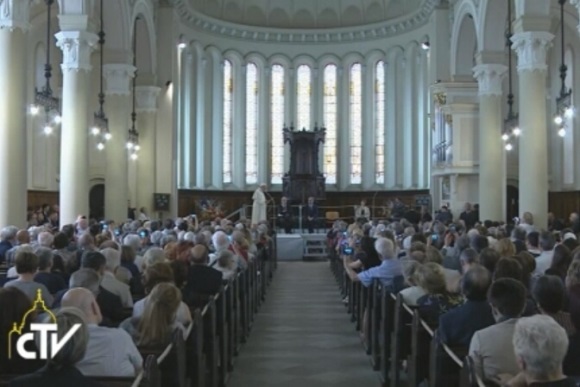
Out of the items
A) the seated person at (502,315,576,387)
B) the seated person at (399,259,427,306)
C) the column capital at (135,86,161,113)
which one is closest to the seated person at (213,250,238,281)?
the seated person at (399,259,427,306)

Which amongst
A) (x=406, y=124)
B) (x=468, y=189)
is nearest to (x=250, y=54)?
(x=406, y=124)

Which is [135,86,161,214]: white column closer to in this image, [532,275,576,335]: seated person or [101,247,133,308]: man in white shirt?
[101,247,133,308]: man in white shirt

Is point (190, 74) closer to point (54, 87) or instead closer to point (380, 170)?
point (54, 87)

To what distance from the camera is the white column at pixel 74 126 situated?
53.2ft

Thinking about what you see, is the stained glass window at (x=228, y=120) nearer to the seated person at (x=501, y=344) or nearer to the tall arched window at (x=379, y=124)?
the tall arched window at (x=379, y=124)

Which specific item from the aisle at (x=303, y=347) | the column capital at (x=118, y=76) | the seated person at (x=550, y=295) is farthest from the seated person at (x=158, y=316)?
the column capital at (x=118, y=76)

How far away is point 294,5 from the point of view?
33.7 metres

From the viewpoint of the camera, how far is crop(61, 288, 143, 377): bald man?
14.0 feet

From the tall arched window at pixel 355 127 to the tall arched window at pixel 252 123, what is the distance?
452cm

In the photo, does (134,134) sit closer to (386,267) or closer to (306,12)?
(306,12)

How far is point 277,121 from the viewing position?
3391 centimetres

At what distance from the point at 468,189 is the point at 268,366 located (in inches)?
629

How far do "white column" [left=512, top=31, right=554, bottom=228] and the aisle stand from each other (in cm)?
492

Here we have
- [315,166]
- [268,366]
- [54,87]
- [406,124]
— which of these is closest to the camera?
[268,366]
